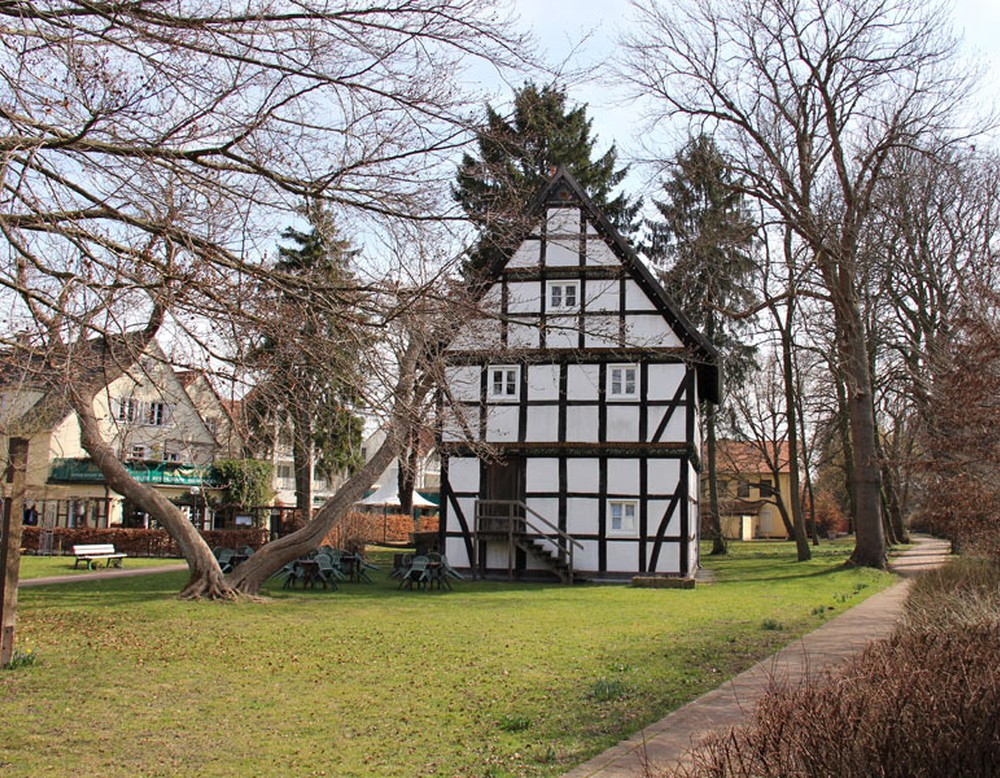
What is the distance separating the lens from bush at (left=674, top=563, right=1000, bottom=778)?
4.93 metres

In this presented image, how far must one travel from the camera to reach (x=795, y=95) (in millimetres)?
27828

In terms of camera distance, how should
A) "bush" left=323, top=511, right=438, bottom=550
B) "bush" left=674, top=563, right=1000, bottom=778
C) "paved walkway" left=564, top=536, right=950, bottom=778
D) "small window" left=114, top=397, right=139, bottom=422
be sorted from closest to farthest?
"bush" left=674, top=563, right=1000, bottom=778 < "paved walkway" left=564, top=536, right=950, bottom=778 < "small window" left=114, top=397, right=139, bottom=422 < "bush" left=323, top=511, right=438, bottom=550

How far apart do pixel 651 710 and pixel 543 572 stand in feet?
56.2

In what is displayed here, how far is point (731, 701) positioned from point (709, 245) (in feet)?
62.3

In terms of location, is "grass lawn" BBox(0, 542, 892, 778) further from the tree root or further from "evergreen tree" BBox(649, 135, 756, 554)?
"evergreen tree" BBox(649, 135, 756, 554)

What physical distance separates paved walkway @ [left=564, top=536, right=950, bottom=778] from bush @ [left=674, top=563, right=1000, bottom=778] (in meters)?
0.38

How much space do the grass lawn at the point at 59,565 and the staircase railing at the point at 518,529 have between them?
419 inches

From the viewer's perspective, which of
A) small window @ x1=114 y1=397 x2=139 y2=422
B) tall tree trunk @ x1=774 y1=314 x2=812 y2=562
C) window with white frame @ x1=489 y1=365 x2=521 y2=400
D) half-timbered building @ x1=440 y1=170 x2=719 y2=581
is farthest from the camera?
tall tree trunk @ x1=774 y1=314 x2=812 y2=562

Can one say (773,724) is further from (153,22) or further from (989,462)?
(989,462)

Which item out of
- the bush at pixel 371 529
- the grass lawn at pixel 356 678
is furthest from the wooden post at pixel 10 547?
the bush at pixel 371 529

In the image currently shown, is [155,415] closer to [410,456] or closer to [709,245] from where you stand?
[410,456]

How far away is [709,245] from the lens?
2622 cm

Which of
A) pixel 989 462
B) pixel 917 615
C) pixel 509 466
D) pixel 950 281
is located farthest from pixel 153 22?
pixel 950 281

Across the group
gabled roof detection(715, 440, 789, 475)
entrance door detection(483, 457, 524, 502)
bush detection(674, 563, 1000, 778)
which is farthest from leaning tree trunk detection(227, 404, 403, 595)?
gabled roof detection(715, 440, 789, 475)
